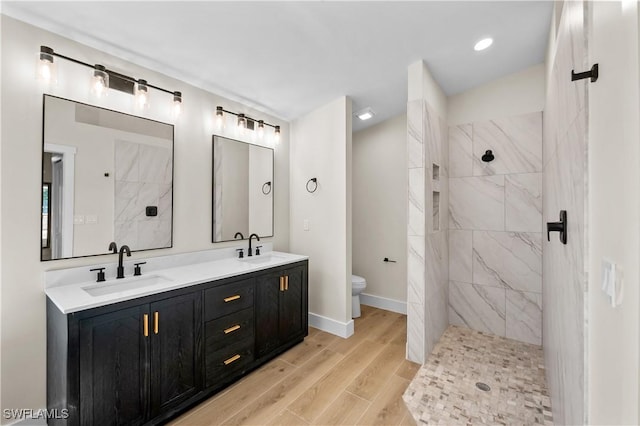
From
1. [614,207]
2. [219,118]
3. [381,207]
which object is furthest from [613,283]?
[381,207]

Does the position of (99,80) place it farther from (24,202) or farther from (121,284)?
(121,284)

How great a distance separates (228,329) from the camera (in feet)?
6.95

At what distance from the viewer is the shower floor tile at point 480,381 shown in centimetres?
185

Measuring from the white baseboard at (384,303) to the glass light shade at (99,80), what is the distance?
3.59 m

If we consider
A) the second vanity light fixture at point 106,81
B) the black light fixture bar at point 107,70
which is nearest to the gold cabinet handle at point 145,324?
the second vanity light fixture at point 106,81

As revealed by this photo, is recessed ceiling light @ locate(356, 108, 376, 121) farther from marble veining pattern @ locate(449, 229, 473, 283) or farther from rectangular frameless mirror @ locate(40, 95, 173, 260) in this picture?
rectangular frameless mirror @ locate(40, 95, 173, 260)

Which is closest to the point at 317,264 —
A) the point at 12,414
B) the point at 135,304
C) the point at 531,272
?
the point at 135,304

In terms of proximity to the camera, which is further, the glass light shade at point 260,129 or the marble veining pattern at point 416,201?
the glass light shade at point 260,129

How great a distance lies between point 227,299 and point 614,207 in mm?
2119

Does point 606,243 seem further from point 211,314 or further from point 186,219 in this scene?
point 186,219

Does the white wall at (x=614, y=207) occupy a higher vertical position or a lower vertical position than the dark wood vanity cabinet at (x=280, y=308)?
higher

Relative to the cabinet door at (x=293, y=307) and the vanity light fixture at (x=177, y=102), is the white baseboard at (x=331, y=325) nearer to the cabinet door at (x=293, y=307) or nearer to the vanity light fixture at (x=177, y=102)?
the cabinet door at (x=293, y=307)

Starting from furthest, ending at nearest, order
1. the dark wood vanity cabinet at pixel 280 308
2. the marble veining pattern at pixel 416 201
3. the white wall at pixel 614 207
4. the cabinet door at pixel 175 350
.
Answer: the marble veining pattern at pixel 416 201 < the dark wood vanity cabinet at pixel 280 308 < the cabinet door at pixel 175 350 < the white wall at pixel 614 207

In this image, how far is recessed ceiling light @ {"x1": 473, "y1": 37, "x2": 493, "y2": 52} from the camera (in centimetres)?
230
